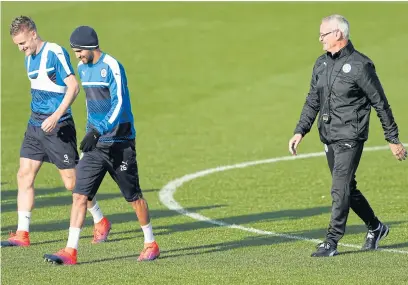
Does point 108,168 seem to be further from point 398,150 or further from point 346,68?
point 398,150

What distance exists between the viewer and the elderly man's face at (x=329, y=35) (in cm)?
1246

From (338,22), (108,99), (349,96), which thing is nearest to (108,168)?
(108,99)

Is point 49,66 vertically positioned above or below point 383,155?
above

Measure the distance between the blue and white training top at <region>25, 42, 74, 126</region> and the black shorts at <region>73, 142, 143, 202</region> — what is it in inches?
51.8

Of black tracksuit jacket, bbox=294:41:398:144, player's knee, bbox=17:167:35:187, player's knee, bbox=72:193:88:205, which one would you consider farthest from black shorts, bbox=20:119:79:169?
black tracksuit jacket, bbox=294:41:398:144

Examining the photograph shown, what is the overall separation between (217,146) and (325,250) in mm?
10017

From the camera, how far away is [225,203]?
16812 mm

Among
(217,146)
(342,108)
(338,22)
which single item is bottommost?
(217,146)

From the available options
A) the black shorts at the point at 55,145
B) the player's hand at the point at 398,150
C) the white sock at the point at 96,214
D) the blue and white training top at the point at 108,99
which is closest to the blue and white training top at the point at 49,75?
the black shorts at the point at 55,145

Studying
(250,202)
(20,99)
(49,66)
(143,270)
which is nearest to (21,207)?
(49,66)

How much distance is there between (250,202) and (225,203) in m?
0.33

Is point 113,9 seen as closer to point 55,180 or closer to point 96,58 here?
point 55,180

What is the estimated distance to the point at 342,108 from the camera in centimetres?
1259

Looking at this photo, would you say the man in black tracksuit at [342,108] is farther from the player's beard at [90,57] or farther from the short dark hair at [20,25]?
the short dark hair at [20,25]
